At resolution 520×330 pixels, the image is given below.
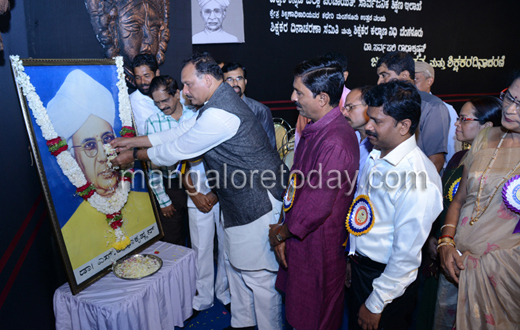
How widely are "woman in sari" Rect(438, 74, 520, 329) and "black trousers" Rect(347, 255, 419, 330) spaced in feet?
0.77

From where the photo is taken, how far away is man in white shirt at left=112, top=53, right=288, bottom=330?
196 centimetres

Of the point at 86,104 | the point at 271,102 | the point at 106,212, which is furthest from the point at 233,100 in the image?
the point at 271,102

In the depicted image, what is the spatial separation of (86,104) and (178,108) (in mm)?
913

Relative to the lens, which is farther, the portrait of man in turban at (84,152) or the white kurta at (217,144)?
the white kurta at (217,144)

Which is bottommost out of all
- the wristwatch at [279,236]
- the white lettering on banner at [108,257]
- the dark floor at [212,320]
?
the dark floor at [212,320]

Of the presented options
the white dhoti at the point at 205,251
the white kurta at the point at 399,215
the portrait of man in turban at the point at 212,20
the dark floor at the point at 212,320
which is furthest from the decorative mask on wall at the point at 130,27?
the white kurta at the point at 399,215

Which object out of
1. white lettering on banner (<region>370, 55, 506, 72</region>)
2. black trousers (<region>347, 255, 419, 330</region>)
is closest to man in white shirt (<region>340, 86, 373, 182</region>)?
black trousers (<region>347, 255, 419, 330</region>)

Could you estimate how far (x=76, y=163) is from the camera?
6.06ft

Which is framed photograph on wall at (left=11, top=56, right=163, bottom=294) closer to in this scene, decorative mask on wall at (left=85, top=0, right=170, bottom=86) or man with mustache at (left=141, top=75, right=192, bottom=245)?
man with mustache at (left=141, top=75, right=192, bottom=245)

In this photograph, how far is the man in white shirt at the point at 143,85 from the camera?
3.04 metres

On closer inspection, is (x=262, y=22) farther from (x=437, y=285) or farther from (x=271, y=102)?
(x=437, y=285)

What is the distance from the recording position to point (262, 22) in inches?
185

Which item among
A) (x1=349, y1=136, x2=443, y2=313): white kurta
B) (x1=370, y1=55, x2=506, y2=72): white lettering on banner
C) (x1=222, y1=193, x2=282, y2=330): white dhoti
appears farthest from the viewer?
(x1=370, y1=55, x2=506, y2=72): white lettering on banner

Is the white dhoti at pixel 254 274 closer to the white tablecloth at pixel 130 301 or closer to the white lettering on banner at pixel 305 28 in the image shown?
the white tablecloth at pixel 130 301
